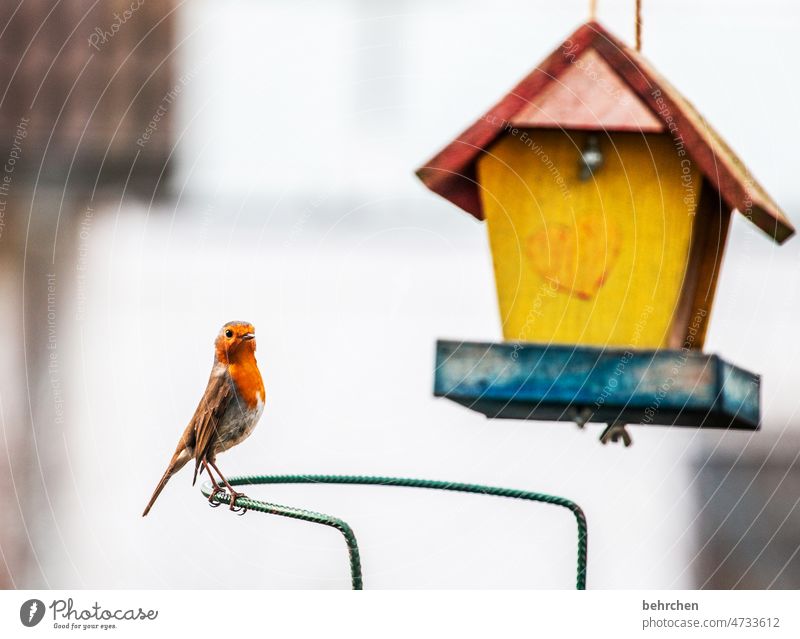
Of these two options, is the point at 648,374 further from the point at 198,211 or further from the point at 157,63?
the point at 157,63

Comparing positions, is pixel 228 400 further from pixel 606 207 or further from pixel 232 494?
pixel 606 207

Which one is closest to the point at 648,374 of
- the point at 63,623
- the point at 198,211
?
the point at 63,623

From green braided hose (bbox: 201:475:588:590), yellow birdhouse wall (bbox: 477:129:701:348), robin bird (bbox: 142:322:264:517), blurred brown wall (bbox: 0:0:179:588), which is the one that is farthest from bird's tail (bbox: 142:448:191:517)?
blurred brown wall (bbox: 0:0:179:588)

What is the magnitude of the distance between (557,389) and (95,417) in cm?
105

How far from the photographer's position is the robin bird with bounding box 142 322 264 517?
3.93ft

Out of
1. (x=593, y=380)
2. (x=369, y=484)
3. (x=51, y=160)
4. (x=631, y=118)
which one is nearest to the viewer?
(x=369, y=484)

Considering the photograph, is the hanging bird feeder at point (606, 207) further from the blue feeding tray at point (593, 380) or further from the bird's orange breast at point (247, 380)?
the bird's orange breast at point (247, 380)

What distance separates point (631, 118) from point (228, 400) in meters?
0.44

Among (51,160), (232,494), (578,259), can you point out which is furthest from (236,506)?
(51,160)

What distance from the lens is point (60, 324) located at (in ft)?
7.97

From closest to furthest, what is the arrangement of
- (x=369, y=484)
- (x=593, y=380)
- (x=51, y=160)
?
(x=369, y=484), (x=593, y=380), (x=51, y=160)

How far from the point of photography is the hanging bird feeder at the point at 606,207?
1.22 metres

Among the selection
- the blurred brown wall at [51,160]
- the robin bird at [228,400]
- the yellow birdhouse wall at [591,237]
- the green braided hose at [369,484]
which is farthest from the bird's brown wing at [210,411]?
the blurred brown wall at [51,160]

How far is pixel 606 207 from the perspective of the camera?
4.12 feet
